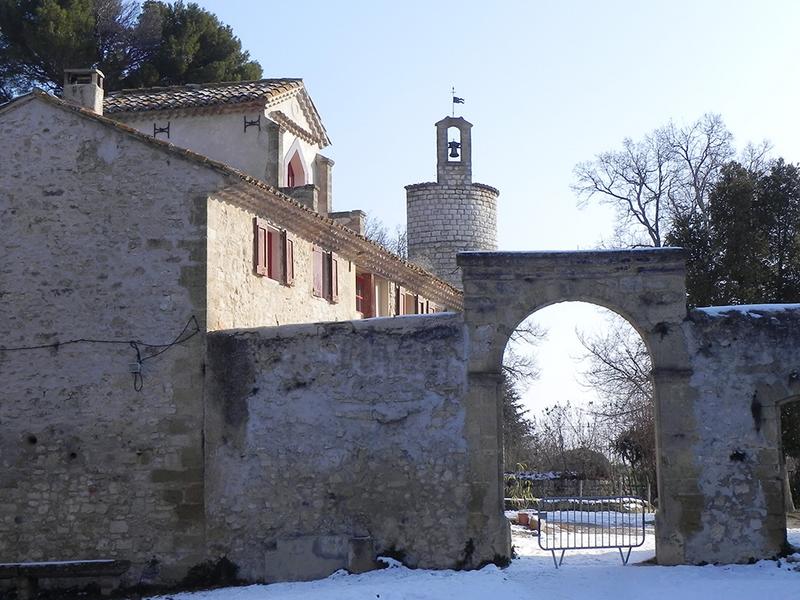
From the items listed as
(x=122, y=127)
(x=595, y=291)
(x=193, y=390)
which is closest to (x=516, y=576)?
(x=595, y=291)

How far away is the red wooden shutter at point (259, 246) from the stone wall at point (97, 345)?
1.65m

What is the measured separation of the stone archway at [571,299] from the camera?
15680 mm

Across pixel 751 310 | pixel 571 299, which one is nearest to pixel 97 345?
pixel 571 299

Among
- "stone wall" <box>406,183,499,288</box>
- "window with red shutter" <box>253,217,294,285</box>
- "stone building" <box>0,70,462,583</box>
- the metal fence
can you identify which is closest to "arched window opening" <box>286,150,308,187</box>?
"window with red shutter" <box>253,217,294,285</box>

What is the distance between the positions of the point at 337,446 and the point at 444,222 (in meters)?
26.2

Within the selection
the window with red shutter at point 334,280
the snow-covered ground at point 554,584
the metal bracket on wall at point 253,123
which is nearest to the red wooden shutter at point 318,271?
the window with red shutter at point 334,280

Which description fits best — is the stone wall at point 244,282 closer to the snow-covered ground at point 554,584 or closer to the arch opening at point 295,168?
the snow-covered ground at point 554,584

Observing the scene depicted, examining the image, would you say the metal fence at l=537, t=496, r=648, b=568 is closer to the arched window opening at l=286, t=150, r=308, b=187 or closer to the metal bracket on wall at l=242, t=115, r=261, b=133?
the arched window opening at l=286, t=150, r=308, b=187

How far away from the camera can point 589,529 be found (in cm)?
2042

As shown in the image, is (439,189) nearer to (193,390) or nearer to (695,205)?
(695,205)

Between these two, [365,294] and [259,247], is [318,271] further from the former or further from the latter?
[365,294]

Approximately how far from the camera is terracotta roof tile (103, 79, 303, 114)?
79.2 ft

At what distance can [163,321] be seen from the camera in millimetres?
16609

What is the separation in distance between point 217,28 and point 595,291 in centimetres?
2584
